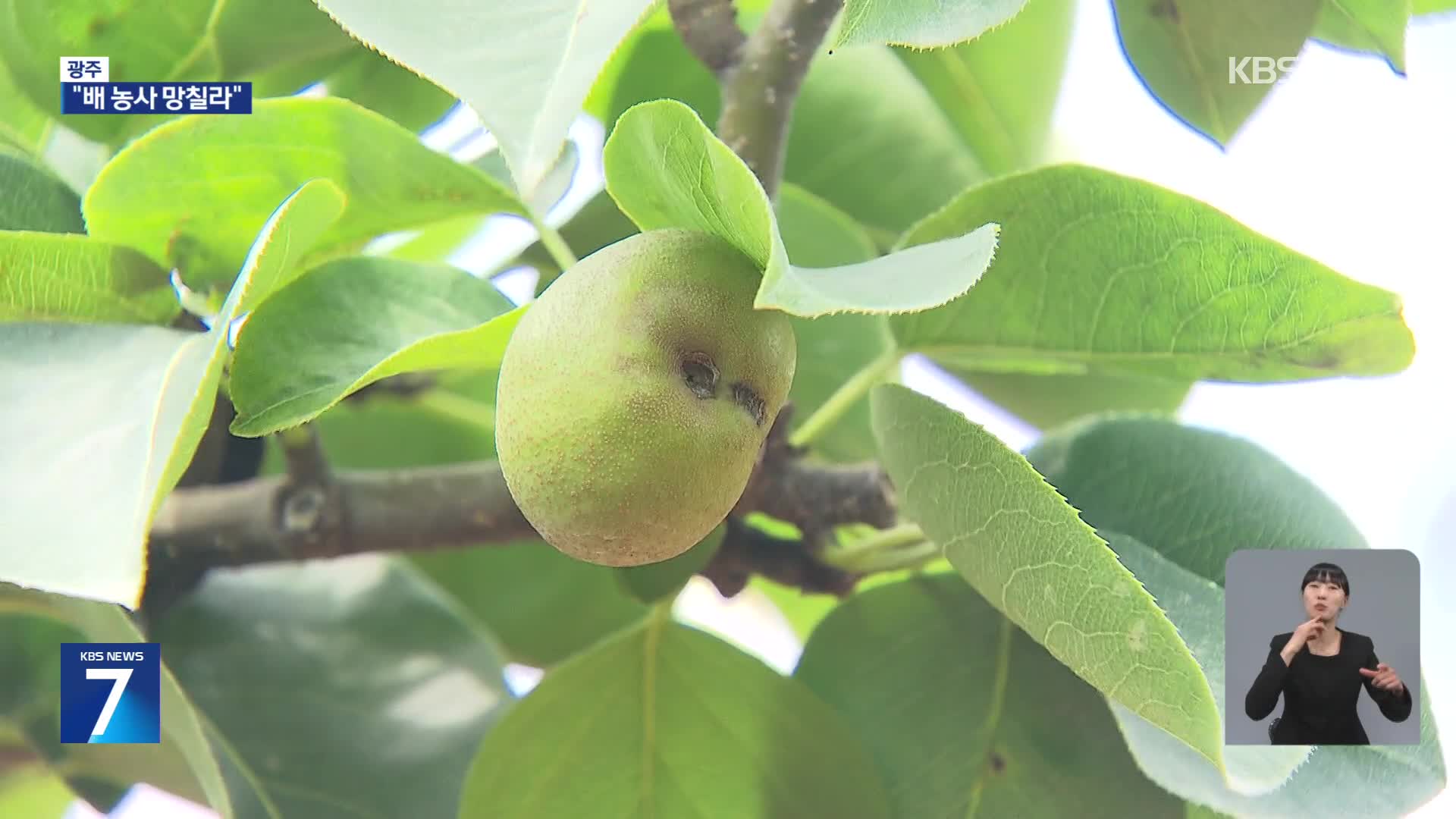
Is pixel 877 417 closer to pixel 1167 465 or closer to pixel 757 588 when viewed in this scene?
pixel 1167 465

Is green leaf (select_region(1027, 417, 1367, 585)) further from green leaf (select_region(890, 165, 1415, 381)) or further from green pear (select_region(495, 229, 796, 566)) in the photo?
green pear (select_region(495, 229, 796, 566))

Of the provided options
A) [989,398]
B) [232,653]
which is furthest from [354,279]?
[989,398]

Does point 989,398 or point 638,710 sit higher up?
point 989,398

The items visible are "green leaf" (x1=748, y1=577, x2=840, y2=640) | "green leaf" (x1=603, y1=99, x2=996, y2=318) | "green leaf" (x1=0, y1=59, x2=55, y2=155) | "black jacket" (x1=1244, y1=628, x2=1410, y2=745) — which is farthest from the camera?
"green leaf" (x1=748, y1=577, x2=840, y2=640)

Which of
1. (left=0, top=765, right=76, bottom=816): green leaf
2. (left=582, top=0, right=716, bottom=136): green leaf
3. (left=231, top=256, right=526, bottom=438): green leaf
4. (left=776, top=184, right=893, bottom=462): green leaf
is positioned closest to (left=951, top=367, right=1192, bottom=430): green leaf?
(left=776, top=184, right=893, bottom=462): green leaf

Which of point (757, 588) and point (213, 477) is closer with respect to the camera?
point (213, 477)
